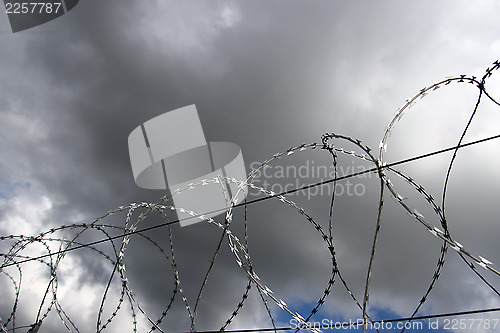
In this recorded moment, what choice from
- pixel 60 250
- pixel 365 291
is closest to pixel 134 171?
pixel 60 250

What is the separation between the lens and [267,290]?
6.74m

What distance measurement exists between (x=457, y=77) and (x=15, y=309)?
11071 millimetres

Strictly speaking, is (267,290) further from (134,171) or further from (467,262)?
(134,171)

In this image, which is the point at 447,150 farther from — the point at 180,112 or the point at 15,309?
the point at 15,309

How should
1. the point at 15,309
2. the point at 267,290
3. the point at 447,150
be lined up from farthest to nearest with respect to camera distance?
the point at 15,309 < the point at 267,290 < the point at 447,150

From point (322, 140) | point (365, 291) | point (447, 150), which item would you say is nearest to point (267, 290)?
point (365, 291)

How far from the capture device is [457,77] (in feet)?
19.0

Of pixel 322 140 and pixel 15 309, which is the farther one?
pixel 15 309

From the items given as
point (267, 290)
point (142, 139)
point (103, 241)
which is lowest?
point (267, 290)

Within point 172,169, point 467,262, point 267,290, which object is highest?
point 172,169

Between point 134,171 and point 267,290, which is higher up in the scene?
point 134,171

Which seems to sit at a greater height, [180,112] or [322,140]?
[180,112]

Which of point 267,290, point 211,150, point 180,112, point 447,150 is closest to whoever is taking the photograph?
point 447,150

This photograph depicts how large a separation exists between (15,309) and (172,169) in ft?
17.9
